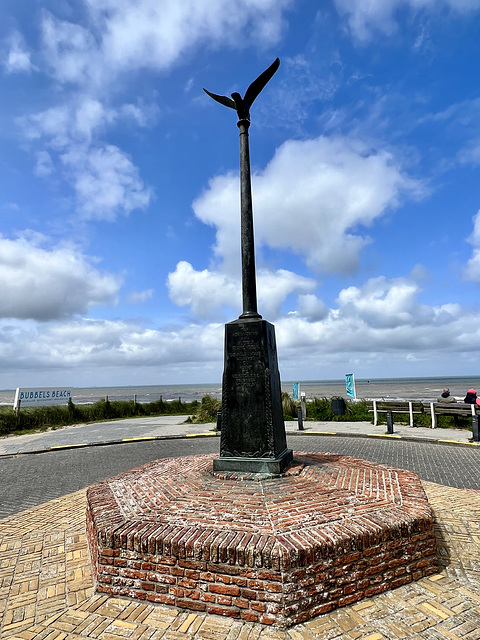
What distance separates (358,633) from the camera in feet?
8.64

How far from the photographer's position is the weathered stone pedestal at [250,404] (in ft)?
15.6

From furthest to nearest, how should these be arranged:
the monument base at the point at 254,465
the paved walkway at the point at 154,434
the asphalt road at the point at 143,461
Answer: the paved walkway at the point at 154,434 → the asphalt road at the point at 143,461 → the monument base at the point at 254,465

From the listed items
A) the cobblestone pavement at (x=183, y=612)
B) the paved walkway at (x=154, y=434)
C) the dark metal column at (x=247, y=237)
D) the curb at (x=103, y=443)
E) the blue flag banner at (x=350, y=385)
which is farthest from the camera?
the blue flag banner at (x=350, y=385)

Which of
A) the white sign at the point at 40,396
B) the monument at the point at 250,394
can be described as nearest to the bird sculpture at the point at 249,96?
the monument at the point at 250,394

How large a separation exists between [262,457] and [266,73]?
201 inches

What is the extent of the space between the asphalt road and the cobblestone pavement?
7.78ft

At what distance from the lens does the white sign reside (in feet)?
55.9

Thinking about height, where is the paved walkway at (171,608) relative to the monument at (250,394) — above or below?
below

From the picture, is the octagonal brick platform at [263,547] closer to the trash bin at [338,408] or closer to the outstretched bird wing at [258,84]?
the outstretched bird wing at [258,84]

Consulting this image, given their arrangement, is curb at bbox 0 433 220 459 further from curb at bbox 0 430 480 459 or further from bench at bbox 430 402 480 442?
bench at bbox 430 402 480 442

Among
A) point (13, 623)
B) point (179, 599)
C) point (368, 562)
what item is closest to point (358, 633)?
point (368, 562)

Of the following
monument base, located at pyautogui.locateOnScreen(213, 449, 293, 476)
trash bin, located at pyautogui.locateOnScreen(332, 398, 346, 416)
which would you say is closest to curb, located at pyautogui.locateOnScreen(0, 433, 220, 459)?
trash bin, located at pyautogui.locateOnScreen(332, 398, 346, 416)

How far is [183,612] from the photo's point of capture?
293 centimetres

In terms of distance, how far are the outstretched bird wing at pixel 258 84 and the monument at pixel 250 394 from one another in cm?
190
